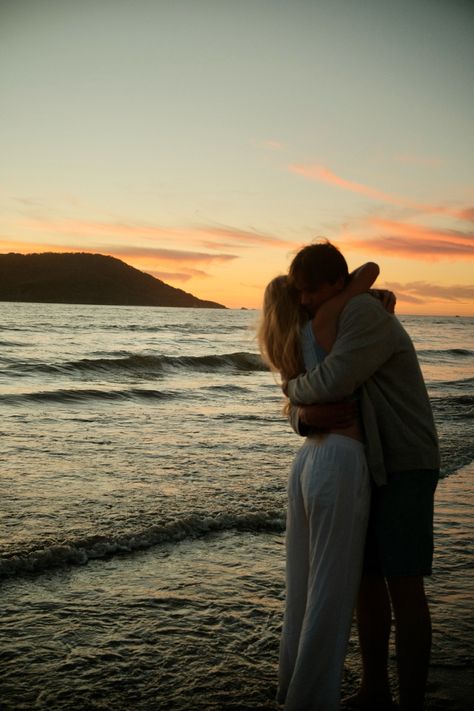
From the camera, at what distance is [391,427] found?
103 inches

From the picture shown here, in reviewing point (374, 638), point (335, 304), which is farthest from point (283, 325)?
point (374, 638)

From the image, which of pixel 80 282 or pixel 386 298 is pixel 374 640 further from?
pixel 80 282

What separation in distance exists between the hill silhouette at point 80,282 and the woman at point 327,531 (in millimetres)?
146377

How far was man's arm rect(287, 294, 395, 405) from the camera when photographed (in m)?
2.52

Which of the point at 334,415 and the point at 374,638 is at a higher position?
the point at 334,415

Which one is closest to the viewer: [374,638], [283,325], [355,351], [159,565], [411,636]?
[355,351]

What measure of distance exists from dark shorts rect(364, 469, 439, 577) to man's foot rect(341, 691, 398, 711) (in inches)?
33.1

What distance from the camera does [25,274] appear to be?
16325cm

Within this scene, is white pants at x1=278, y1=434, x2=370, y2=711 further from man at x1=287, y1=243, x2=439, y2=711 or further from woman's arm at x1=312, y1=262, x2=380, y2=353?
woman's arm at x1=312, y1=262, x2=380, y2=353

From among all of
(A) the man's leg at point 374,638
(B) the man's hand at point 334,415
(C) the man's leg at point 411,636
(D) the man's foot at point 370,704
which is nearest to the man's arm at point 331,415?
(B) the man's hand at point 334,415

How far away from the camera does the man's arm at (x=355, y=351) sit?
99.0 inches

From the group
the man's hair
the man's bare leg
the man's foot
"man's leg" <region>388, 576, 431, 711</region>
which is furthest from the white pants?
the man's hair

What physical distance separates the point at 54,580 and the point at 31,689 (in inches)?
55.4

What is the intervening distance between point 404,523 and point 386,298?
3.11 feet
